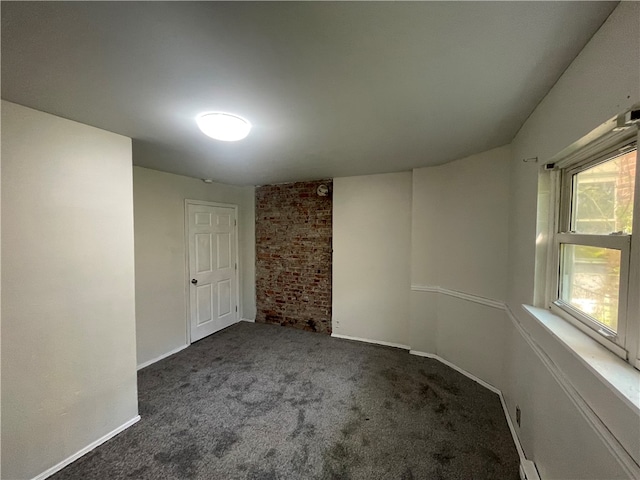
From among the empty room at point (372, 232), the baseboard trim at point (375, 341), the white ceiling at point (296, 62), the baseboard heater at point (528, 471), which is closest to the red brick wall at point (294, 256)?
the baseboard trim at point (375, 341)

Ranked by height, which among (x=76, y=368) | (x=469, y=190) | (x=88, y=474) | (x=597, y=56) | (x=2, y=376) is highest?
(x=597, y=56)

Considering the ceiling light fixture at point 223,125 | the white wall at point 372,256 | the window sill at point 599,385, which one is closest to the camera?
the window sill at point 599,385

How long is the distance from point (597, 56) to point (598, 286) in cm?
96

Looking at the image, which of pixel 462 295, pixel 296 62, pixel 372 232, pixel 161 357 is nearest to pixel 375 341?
pixel 462 295

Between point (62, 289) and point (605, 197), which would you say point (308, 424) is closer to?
point (62, 289)

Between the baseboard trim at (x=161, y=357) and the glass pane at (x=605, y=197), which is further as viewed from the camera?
the baseboard trim at (x=161, y=357)

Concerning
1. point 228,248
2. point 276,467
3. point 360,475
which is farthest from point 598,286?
point 228,248

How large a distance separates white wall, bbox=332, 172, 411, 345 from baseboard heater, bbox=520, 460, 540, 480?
73.8 inches

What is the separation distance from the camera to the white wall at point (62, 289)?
1498 mm

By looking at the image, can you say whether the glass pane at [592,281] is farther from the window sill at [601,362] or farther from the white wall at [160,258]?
the white wall at [160,258]

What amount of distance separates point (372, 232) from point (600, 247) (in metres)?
2.51

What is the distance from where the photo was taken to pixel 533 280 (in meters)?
1.65

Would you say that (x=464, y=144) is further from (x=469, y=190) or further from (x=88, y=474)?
(x=88, y=474)

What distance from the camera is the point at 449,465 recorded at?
5.54 ft
